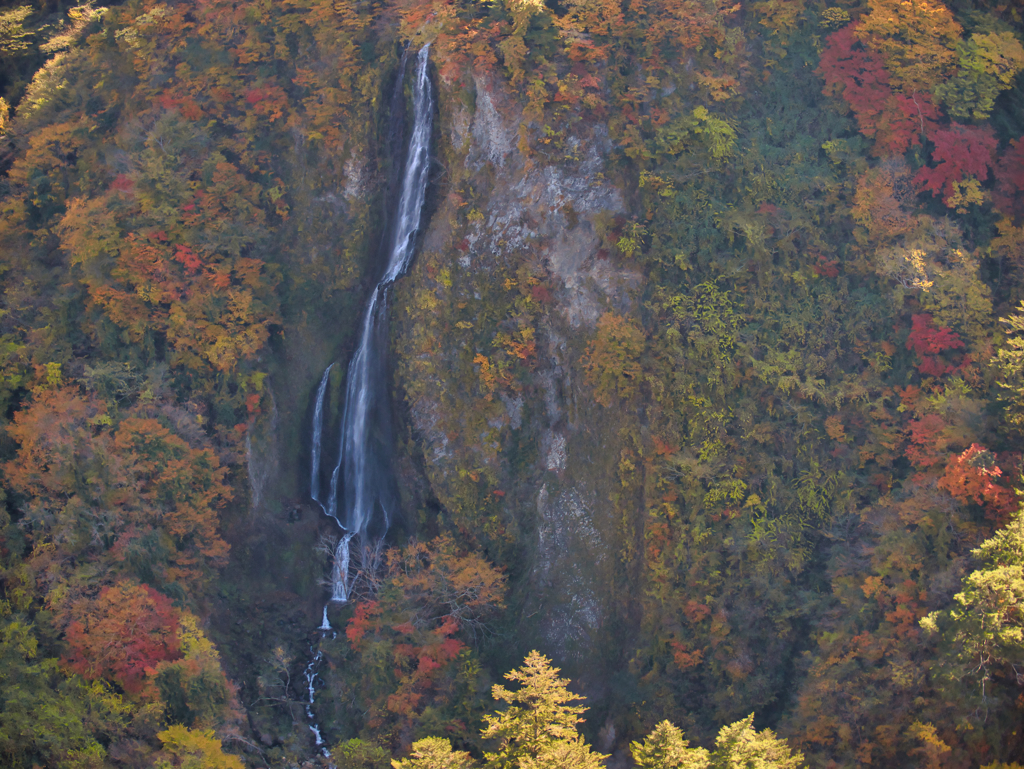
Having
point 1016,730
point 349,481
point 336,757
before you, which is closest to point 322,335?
point 349,481

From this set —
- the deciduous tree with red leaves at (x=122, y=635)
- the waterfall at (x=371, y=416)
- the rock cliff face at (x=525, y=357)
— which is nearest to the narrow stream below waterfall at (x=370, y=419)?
the waterfall at (x=371, y=416)

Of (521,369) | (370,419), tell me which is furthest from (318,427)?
(521,369)

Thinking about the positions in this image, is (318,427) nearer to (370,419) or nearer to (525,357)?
(370,419)

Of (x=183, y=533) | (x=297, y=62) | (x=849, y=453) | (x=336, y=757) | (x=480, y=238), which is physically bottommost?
(x=336, y=757)

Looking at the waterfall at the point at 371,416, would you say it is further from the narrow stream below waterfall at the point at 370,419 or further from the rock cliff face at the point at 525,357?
the rock cliff face at the point at 525,357

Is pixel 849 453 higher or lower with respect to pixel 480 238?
lower

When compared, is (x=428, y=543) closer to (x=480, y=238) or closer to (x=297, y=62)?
(x=480, y=238)
